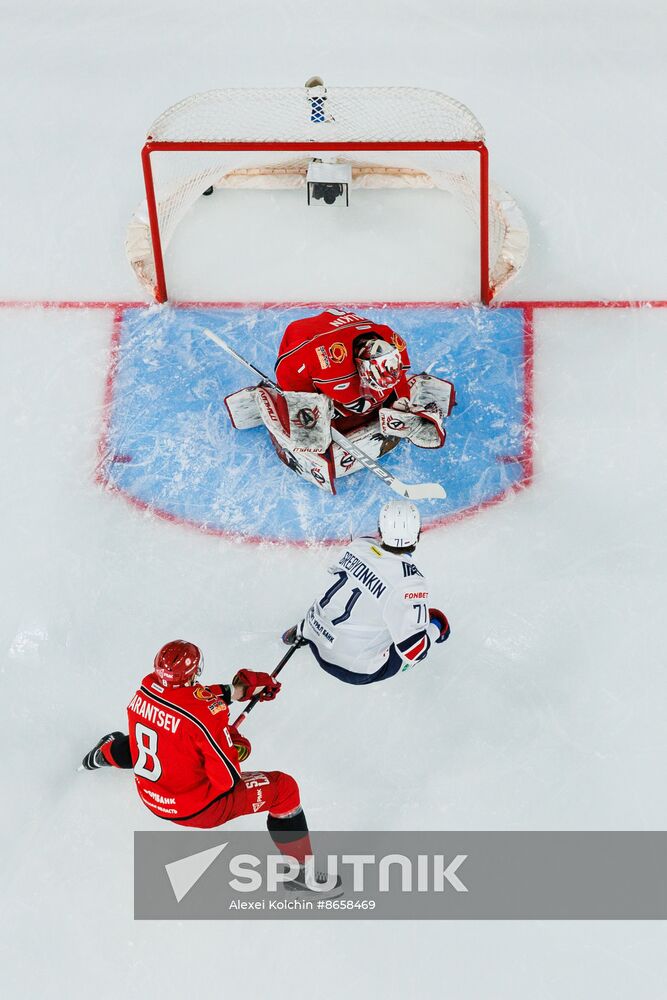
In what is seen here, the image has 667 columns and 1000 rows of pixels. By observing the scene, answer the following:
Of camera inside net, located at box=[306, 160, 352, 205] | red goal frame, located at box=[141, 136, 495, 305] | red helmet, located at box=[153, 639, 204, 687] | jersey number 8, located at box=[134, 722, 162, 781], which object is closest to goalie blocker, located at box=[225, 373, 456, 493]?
red goal frame, located at box=[141, 136, 495, 305]

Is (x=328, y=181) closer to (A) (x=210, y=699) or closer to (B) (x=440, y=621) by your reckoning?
(B) (x=440, y=621)

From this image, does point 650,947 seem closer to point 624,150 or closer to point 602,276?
point 602,276

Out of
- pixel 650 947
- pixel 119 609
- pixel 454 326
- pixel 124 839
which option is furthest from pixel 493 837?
pixel 454 326

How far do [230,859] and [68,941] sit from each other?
56 cm

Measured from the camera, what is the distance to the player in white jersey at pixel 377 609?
418cm

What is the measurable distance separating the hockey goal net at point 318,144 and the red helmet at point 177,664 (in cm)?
223

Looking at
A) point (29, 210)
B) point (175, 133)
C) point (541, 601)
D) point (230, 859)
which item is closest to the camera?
point (230, 859)

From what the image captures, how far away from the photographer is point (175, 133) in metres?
5.28

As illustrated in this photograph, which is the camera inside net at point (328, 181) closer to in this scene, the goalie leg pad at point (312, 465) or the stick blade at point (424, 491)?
the goalie leg pad at point (312, 465)

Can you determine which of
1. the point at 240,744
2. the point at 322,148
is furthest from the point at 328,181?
the point at 240,744

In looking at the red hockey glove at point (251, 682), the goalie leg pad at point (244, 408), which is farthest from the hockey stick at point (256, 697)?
the goalie leg pad at point (244, 408)

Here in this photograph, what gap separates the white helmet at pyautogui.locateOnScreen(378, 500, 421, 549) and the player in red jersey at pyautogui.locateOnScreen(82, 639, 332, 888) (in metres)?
0.73

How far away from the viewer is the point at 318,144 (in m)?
5.23

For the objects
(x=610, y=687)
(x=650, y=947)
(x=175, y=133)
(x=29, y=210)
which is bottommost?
(x=650, y=947)
